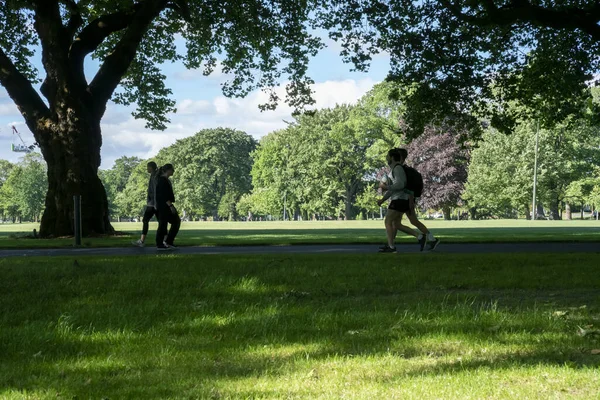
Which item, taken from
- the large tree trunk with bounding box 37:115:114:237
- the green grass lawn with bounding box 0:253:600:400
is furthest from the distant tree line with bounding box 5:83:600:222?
the green grass lawn with bounding box 0:253:600:400

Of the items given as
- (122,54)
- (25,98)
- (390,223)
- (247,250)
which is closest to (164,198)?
(247,250)

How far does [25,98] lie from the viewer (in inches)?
787

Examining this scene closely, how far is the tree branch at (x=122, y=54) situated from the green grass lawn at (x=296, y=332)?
1219 centimetres

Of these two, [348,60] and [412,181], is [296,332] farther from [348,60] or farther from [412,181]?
[348,60]

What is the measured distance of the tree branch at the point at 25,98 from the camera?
64.8 ft

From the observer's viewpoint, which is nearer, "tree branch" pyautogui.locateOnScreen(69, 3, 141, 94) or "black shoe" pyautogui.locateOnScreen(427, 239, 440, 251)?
"black shoe" pyautogui.locateOnScreen(427, 239, 440, 251)

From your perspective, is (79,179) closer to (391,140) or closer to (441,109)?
(441,109)

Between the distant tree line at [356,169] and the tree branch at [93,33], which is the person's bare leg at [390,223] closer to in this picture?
the tree branch at [93,33]

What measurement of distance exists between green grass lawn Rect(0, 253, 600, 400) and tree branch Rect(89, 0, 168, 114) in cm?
1219

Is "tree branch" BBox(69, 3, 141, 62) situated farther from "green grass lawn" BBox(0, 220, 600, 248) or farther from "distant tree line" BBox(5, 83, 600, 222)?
"distant tree line" BBox(5, 83, 600, 222)

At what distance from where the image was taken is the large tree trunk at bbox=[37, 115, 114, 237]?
1956 centimetres

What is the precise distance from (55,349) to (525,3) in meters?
13.3

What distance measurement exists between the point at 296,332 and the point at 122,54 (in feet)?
56.1

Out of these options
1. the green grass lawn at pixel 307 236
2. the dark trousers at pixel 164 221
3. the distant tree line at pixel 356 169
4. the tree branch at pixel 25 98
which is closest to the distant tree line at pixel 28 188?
the distant tree line at pixel 356 169
